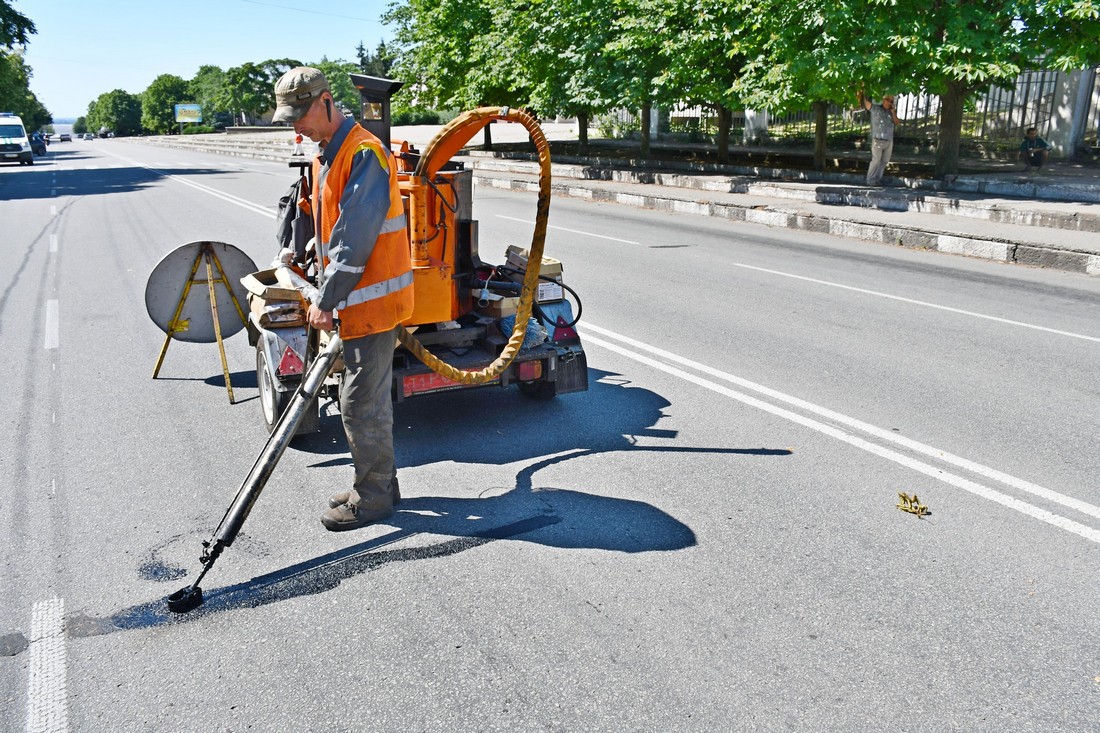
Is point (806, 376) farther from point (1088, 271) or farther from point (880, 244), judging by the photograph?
point (880, 244)

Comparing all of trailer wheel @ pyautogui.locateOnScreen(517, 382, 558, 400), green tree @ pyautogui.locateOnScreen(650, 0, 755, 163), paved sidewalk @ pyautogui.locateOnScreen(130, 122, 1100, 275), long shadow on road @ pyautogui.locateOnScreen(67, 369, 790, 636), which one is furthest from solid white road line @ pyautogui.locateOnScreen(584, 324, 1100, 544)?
green tree @ pyautogui.locateOnScreen(650, 0, 755, 163)

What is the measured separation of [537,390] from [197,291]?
2.75 metres

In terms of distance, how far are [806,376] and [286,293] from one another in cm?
377

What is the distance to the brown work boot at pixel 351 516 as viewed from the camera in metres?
4.22

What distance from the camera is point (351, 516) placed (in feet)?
13.9

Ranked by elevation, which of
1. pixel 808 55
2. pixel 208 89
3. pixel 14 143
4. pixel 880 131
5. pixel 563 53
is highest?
pixel 208 89

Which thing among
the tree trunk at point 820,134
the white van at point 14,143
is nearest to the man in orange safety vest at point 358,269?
the tree trunk at point 820,134

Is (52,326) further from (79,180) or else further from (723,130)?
(79,180)

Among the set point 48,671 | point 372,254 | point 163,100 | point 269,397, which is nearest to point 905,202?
point 269,397

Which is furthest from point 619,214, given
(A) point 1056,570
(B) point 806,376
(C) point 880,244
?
(A) point 1056,570

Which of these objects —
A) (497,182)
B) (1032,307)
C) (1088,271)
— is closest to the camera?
(1032,307)

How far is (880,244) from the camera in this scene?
14562 mm

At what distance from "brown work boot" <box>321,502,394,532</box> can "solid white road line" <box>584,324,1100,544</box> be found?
2.75m

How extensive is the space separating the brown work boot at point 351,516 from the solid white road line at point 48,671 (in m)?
1.15
